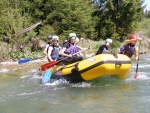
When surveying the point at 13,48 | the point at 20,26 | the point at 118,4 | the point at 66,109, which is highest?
the point at 118,4

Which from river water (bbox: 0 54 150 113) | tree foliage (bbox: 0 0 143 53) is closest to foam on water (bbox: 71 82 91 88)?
river water (bbox: 0 54 150 113)

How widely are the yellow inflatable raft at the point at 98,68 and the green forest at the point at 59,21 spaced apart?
6.97 m

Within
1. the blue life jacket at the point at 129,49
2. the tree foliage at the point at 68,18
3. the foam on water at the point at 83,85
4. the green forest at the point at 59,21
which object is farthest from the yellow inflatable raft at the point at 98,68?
the tree foliage at the point at 68,18

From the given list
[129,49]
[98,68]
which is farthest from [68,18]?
[98,68]

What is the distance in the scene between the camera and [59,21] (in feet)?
69.4

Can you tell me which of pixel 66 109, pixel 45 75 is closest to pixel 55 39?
pixel 45 75

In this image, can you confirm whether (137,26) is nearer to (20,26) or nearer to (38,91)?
(20,26)

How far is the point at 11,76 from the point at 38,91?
2789mm

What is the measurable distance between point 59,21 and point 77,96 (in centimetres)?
1553

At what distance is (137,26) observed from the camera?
26969mm

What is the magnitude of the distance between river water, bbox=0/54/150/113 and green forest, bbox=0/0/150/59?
6763 millimetres

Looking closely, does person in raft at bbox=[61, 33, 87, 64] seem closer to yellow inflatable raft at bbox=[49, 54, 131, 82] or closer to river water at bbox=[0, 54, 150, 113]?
yellow inflatable raft at bbox=[49, 54, 131, 82]

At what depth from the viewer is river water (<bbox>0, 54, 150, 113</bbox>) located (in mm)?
5047

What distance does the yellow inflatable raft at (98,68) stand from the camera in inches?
265
